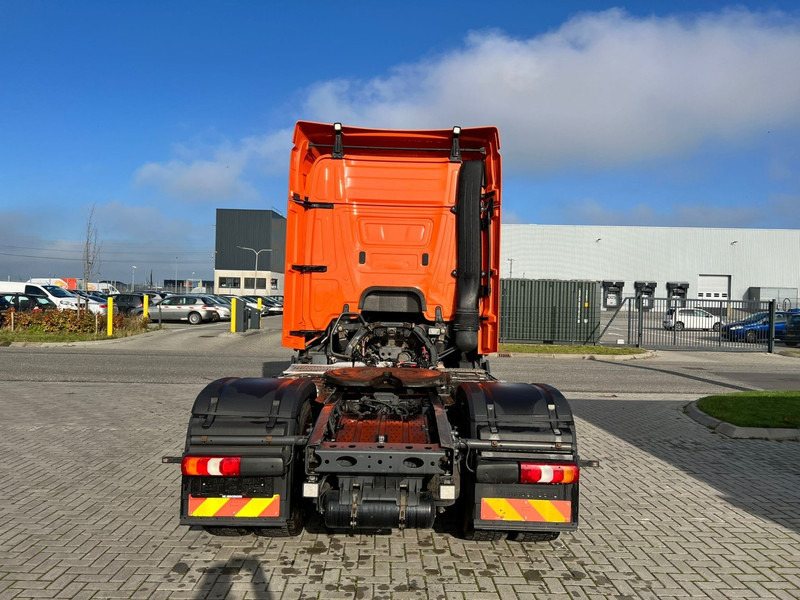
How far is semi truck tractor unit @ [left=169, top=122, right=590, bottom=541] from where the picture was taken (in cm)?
357

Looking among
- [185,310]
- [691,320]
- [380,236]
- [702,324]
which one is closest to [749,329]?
[702,324]

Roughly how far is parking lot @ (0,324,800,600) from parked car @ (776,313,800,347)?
57.5ft

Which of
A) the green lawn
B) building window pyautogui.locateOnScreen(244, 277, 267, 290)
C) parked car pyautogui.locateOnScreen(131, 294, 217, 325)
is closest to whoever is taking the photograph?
the green lawn

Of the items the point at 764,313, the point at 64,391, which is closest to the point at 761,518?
the point at 64,391

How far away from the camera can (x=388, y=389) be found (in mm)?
4590

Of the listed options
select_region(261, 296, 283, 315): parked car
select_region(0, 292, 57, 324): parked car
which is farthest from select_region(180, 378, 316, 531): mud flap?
select_region(261, 296, 283, 315): parked car

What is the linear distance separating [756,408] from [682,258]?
54713 mm

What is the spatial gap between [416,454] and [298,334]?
3.06 meters

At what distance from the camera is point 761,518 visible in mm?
4754

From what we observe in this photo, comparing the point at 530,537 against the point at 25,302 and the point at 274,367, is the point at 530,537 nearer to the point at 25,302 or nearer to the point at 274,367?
the point at 274,367

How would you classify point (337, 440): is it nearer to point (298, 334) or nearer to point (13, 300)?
point (298, 334)

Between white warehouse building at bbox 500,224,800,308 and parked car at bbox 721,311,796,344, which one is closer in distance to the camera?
parked car at bbox 721,311,796,344

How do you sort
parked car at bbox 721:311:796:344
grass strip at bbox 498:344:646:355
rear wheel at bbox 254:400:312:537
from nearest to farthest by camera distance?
1. rear wheel at bbox 254:400:312:537
2. grass strip at bbox 498:344:646:355
3. parked car at bbox 721:311:796:344

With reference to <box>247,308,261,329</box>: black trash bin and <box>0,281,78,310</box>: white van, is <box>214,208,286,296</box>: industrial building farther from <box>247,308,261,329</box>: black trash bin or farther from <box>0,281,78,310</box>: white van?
<box>247,308,261,329</box>: black trash bin
